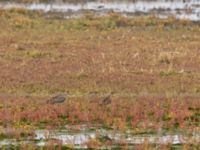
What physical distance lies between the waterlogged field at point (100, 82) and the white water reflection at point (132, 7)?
193 inches

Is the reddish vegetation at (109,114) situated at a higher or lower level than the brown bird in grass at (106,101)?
lower

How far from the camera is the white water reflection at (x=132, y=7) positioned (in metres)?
42.0

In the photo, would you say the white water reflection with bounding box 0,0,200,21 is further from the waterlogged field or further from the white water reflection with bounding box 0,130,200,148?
the white water reflection with bounding box 0,130,200,148

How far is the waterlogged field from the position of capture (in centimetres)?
1453

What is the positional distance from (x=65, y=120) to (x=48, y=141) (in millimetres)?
2386

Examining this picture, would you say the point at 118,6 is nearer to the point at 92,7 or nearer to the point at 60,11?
the point at 92,7

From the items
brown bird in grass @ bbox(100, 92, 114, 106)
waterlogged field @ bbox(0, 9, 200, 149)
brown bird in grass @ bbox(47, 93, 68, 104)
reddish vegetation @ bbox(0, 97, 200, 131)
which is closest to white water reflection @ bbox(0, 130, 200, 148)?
waterlogged field @ bbox(0, 9, 200, 149)

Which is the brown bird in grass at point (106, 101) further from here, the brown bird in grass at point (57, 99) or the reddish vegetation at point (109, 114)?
the brown bird in grass at point (57, 99)

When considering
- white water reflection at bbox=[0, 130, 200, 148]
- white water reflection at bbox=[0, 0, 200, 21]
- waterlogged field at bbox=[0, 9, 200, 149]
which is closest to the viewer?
white water reflection at bbox=[0, 130, 200, 148]

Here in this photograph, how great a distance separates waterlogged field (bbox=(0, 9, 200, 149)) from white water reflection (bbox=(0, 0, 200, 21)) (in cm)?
491

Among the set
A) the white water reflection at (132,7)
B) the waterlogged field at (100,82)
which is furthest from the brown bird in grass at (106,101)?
the white water reflection at (132,7)

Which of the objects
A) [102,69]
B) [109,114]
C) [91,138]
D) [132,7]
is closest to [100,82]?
[102,69]

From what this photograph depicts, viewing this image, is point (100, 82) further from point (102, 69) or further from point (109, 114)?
point (109, 114)

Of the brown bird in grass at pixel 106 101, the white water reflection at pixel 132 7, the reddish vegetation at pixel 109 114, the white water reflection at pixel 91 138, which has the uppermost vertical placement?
the white water reflection at pixel 132 7
